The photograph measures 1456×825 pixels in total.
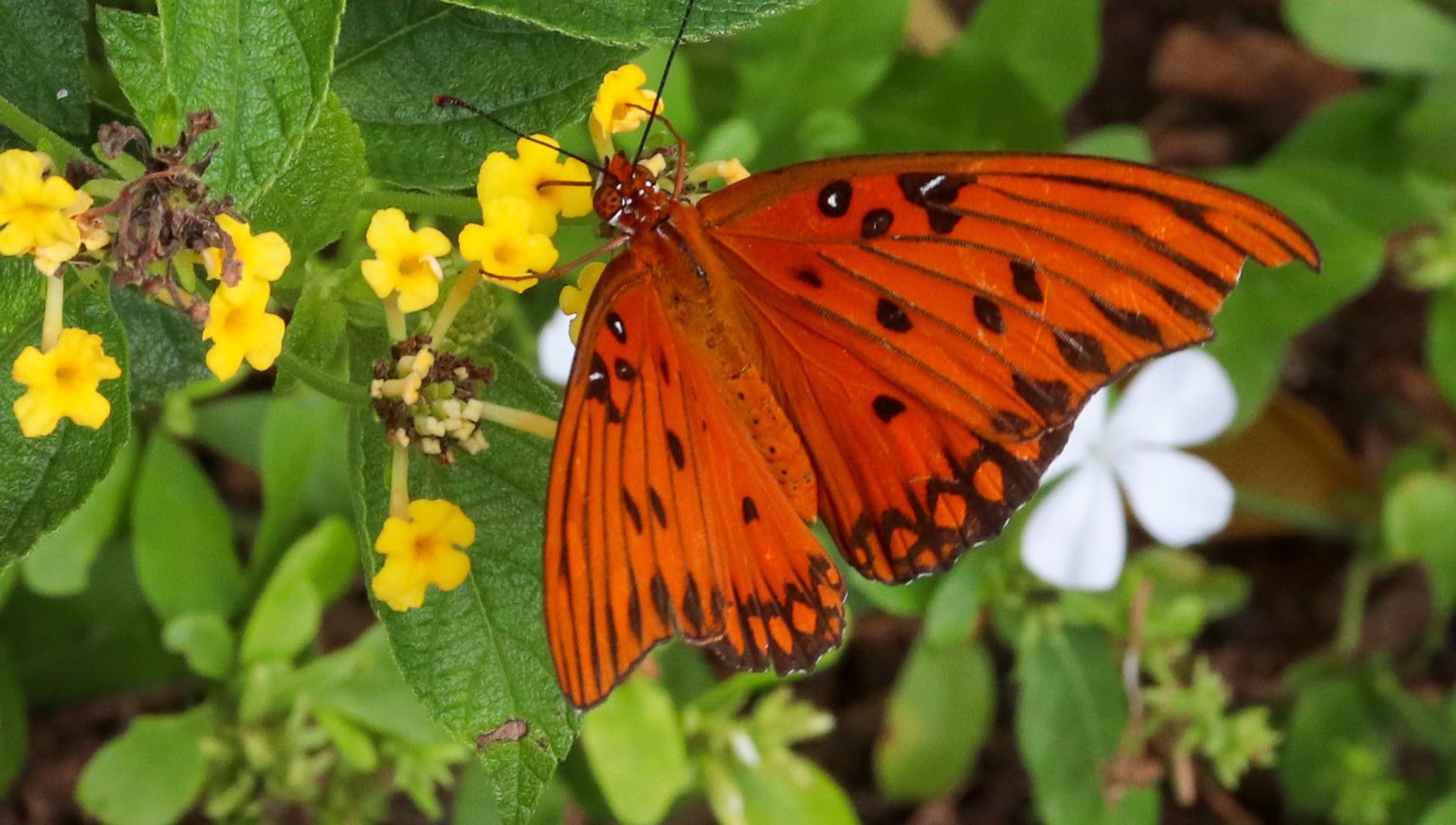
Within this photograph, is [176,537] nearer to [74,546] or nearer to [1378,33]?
[74,546]

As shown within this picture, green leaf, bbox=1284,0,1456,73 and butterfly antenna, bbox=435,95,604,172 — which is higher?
butterfly antenna, bbox=435,95,604,172

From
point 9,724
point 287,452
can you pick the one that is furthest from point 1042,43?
point 9,724

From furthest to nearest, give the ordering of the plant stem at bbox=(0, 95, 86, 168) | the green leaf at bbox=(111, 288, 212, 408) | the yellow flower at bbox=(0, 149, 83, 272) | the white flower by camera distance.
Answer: the white flower, the green leaf at bbox=(111, 288, 212, 408), the plant stem at bbox=(0, 95, 86, 168), the yellow flower at bbox=(0, 149, 83, 272)

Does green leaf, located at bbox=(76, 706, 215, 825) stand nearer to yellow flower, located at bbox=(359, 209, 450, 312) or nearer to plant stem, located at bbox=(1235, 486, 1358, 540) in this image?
yellow flower, located at bbox=(359, 209, 450, 312)

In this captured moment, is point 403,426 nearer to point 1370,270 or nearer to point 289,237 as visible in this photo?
point 289,237

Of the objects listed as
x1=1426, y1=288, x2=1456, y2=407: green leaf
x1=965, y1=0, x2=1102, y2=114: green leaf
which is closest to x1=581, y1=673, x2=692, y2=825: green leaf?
x1=965, y1=0, x2=1102, y2=114: green leaf

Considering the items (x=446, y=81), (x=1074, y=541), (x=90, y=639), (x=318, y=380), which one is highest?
(x=446, y=81)
